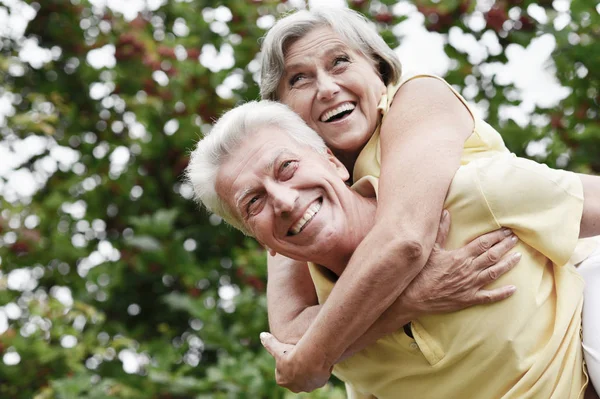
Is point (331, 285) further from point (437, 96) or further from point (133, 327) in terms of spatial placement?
point (133, 327)

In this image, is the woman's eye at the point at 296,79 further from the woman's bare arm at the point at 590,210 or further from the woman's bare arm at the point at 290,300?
the woman's bare arm at the point at 590,210

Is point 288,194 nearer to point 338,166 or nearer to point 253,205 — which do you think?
point 253,205

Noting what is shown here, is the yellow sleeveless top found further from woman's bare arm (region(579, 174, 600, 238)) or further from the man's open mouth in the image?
the man's open mouth

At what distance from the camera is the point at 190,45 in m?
5.35

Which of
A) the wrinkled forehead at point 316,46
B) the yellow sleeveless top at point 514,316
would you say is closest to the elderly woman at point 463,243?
the yellow sleeveless top at point 514,316

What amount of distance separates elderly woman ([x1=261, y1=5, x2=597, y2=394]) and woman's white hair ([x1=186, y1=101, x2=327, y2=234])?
3.4 inches

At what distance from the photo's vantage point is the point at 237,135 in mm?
2641

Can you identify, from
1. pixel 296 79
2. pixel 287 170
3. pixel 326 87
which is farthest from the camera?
pixel 296 79

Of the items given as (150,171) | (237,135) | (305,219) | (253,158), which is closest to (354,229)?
(305,219)

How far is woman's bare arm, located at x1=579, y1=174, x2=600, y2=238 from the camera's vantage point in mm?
2420

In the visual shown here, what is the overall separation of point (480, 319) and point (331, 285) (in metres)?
0.44

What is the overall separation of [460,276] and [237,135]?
2.57ft

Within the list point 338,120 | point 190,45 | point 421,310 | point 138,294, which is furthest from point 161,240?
point 421,310

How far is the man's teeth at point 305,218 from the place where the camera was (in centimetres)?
245
